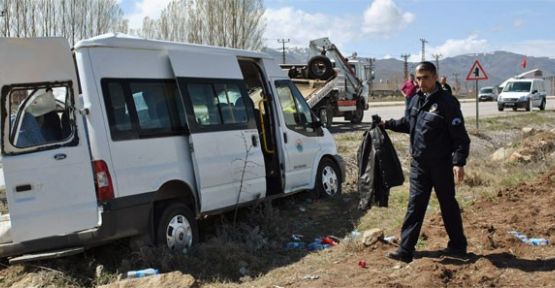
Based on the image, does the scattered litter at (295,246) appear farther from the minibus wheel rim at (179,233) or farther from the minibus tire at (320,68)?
the minibus tire at (320,68)

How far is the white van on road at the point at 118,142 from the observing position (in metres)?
5.67

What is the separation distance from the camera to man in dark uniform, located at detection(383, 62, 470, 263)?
5.61 metres

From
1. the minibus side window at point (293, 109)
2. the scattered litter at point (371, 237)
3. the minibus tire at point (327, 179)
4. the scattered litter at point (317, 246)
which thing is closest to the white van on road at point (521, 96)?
the minibus tire at point (327, 179)

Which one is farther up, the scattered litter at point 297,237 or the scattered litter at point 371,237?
the scattered litter at point 371,237

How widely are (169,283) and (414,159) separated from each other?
2511mm

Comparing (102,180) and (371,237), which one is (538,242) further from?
(102,180)

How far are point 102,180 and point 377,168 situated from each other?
2945 mm

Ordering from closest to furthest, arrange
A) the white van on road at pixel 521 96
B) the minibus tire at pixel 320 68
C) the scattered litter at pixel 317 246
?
the scattered litter at pixel 317 246
the minibus tire at pixel 320 68
the white van on road at pixel 521 96

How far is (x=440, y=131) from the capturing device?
5668 millimetres

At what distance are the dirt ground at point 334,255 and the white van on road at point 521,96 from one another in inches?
1069

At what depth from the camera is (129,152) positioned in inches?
237

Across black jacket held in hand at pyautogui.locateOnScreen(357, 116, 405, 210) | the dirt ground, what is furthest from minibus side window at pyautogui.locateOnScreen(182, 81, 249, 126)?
black jacket held in hand at pyautogui.locateOnScreen(357, 116, 405, 210)

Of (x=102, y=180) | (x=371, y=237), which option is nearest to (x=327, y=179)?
(x=371, y=237)

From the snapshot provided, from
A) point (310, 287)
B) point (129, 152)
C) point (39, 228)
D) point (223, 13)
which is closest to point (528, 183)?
point (310, 287)
